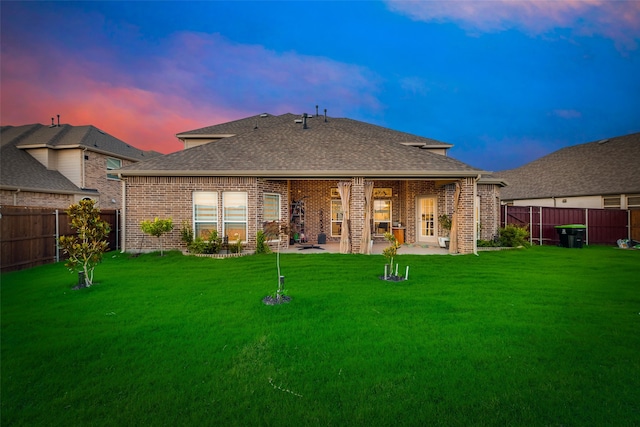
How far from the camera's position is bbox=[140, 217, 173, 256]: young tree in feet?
36.9

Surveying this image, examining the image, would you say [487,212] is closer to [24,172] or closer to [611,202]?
[611,202]

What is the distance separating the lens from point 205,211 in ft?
41.1

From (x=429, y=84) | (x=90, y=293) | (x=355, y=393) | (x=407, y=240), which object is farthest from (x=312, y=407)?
(x=429, y=84)

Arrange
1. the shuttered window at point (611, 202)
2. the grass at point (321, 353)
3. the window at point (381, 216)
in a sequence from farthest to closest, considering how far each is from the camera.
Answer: the shuttered window at point (611, 202) < the window at point (381, 216) < the grass at point (321, 353)

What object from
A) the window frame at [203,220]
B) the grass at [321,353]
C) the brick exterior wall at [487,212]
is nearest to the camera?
the grass at [321,353]

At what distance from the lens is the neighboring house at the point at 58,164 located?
1636 centimetres

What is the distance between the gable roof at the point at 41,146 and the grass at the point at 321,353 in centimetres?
1266

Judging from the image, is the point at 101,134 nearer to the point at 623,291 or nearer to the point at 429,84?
the point at 623,291

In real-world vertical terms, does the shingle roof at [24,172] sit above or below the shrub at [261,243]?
A: above

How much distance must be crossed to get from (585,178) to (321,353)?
1027 inches

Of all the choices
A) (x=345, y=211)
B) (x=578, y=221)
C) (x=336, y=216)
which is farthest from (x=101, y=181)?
(x=578, y=221)

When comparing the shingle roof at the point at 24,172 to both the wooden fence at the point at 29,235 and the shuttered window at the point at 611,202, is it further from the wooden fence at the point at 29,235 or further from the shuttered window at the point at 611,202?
the shuttered window at the point at 611,202

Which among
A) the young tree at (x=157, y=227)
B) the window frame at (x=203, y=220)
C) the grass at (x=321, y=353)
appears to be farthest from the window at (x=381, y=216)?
the young tree at (x=157, y=227)

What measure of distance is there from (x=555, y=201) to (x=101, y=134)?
112 ft
